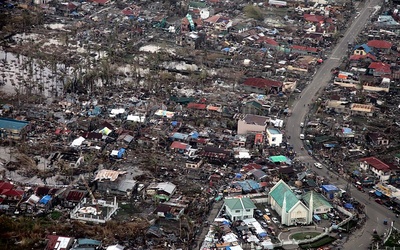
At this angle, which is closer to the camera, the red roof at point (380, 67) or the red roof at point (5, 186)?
the red roof at point (5, 186)

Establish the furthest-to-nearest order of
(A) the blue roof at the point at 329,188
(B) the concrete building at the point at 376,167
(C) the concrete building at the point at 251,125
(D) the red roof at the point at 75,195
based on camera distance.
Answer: (C) the concrete building at the point at 251,125 < (B) the concrete building at the point at 376,167 < (A) the blue roof at the point at 329,188 < (D) the red roof at the point at 75,195

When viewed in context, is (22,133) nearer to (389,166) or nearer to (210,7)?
(389,166)

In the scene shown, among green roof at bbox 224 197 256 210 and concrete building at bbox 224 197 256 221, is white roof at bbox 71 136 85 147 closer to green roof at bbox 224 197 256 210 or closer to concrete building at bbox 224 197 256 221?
green roof at bbox 224 197 256 210

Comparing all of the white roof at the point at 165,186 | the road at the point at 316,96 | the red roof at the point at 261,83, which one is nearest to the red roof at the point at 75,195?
the white roof at the point at 165,186

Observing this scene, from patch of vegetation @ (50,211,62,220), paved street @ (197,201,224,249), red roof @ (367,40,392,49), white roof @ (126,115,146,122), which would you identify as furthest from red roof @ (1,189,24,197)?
red roof @ (367,40,392,49)

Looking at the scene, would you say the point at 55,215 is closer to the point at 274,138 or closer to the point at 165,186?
the point at 165,186

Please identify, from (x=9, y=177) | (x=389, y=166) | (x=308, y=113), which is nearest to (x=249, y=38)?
(x=308, y=113)

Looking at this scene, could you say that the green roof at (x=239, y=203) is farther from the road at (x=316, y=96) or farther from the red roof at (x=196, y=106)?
the red roof at (x=196, y=106)
